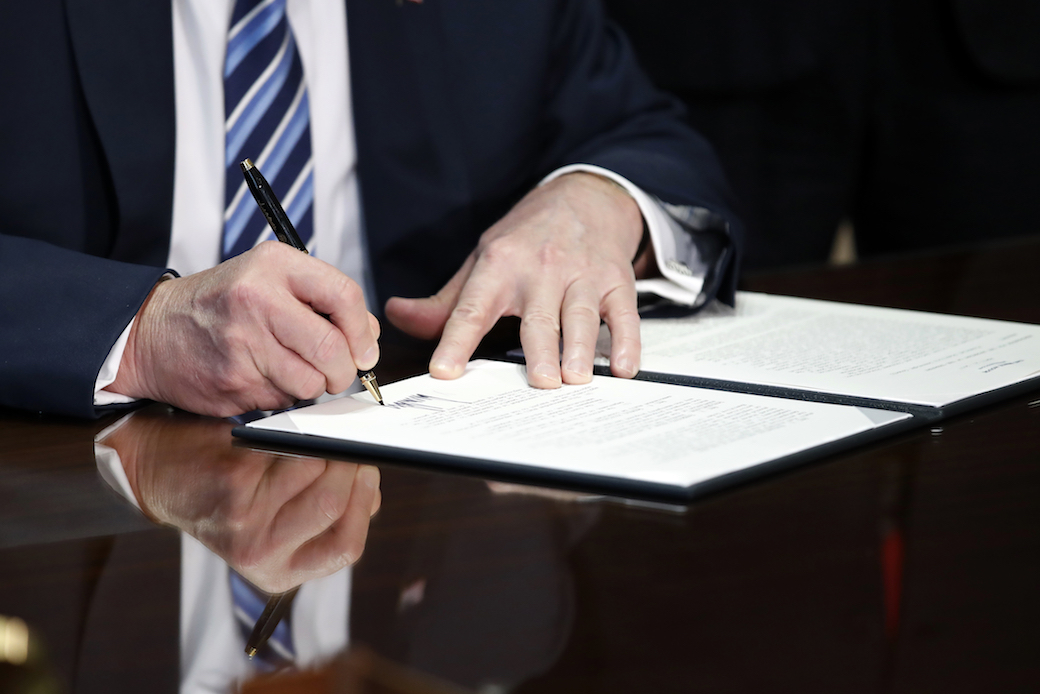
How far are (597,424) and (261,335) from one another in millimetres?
244

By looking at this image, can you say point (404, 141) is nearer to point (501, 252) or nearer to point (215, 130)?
point (215, 130)

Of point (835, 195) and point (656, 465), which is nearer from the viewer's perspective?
point (656, 465)

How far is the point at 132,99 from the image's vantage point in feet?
3.37

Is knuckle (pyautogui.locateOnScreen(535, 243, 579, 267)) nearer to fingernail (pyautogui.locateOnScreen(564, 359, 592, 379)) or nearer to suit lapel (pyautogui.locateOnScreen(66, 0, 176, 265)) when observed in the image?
fingernail (pyautogui.locateOnScreen(564, 359, 592, 379))

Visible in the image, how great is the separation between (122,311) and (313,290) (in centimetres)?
17

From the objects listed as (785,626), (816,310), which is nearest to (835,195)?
(816,310)

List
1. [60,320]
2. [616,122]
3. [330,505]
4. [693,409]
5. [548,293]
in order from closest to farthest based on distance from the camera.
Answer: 1. [330,505]
2. [693,409]
3. [60,320]
4. [548,293]
5. [616,122]

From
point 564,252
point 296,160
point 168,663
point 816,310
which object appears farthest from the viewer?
point 296,160

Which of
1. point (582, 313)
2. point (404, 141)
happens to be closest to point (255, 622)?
point (582, 313)

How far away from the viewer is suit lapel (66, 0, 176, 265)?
100 cm

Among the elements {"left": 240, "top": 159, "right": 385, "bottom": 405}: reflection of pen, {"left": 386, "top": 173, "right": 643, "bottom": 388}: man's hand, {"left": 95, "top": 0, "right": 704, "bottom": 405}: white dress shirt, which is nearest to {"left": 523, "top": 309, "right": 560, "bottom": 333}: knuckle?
{"left": 386, "top": 173, "right": 643, "bottom": 388}: man's hand

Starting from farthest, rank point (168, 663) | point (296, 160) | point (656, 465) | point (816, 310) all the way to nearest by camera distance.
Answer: point (296, 160)
point (816, 310)
point (656, 465)
point (168, 663)

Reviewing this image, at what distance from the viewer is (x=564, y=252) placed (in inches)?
37.3

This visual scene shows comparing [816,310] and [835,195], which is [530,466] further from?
[835,195]
